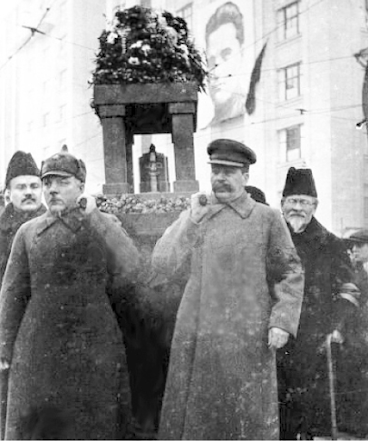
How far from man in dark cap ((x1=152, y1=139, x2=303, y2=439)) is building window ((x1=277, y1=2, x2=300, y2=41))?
201 cm

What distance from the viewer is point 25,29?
183 inches

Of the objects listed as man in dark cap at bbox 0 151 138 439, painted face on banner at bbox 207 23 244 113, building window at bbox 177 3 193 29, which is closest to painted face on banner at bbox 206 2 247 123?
painted face on banner at bbox 207 23 244 113

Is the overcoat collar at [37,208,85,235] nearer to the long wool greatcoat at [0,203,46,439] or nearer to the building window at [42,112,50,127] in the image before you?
the long wool greatcoat at [0,203,46,439]

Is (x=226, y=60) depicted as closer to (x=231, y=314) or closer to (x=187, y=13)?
(x=187, y=13)

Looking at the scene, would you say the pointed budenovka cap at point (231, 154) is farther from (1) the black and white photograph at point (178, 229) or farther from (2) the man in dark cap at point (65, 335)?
(2) the man in dark cap at point (65, 335)

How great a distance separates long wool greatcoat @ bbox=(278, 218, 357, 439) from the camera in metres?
3.57

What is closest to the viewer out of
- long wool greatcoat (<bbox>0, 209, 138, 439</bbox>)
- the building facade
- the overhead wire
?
long wool greatcoat (<bbox>0, 209, 138, 439</bbox>)

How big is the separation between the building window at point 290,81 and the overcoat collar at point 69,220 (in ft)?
8.40

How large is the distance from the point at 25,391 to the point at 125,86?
67.5 inches

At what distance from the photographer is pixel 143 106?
3.70 meters

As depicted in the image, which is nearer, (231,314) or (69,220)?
(231,314)

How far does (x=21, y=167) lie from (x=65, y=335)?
113 centimetres

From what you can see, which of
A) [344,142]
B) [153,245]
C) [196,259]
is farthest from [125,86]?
[344,142]

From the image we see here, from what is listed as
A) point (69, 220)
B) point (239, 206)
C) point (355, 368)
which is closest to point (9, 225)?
point (69, 220)
